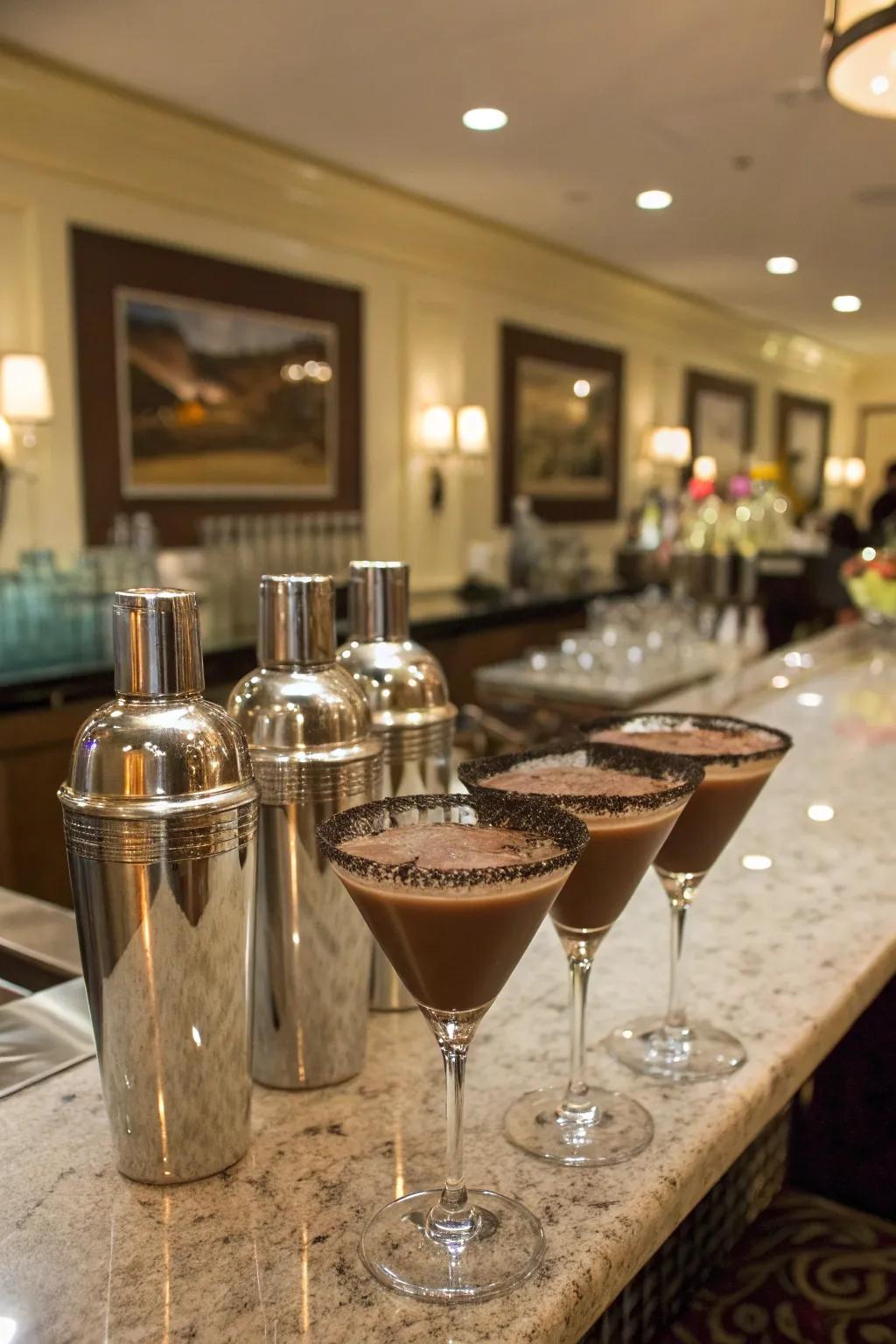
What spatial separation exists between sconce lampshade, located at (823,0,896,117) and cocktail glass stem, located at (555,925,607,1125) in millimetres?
1717

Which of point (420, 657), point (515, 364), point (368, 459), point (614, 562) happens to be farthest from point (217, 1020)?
point (614, 562)

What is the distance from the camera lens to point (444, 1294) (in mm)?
696

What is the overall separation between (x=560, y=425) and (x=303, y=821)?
24.9ft

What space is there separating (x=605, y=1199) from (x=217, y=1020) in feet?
1.01

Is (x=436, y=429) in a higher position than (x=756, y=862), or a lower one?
higher

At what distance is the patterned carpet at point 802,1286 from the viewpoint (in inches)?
43.9

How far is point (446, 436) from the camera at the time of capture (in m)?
6.66

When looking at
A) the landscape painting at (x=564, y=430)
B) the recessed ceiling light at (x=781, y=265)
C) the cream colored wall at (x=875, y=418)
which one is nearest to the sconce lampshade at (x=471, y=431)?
the landscape painting at (x=564, y=430)

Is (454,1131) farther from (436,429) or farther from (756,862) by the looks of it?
(436,429)

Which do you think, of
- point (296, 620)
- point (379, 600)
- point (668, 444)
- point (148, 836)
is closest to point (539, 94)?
point (379, 600)

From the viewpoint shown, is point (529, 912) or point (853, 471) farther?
point (853, 471)

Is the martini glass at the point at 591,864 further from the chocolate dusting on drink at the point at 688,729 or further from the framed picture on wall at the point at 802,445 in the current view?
the framed picture on wall at the point at 802,445

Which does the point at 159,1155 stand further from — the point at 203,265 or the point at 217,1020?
the point at 203,265

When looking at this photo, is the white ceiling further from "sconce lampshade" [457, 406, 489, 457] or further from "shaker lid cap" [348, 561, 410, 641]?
"shaker lid cap" [348, 561, 410, 641]
